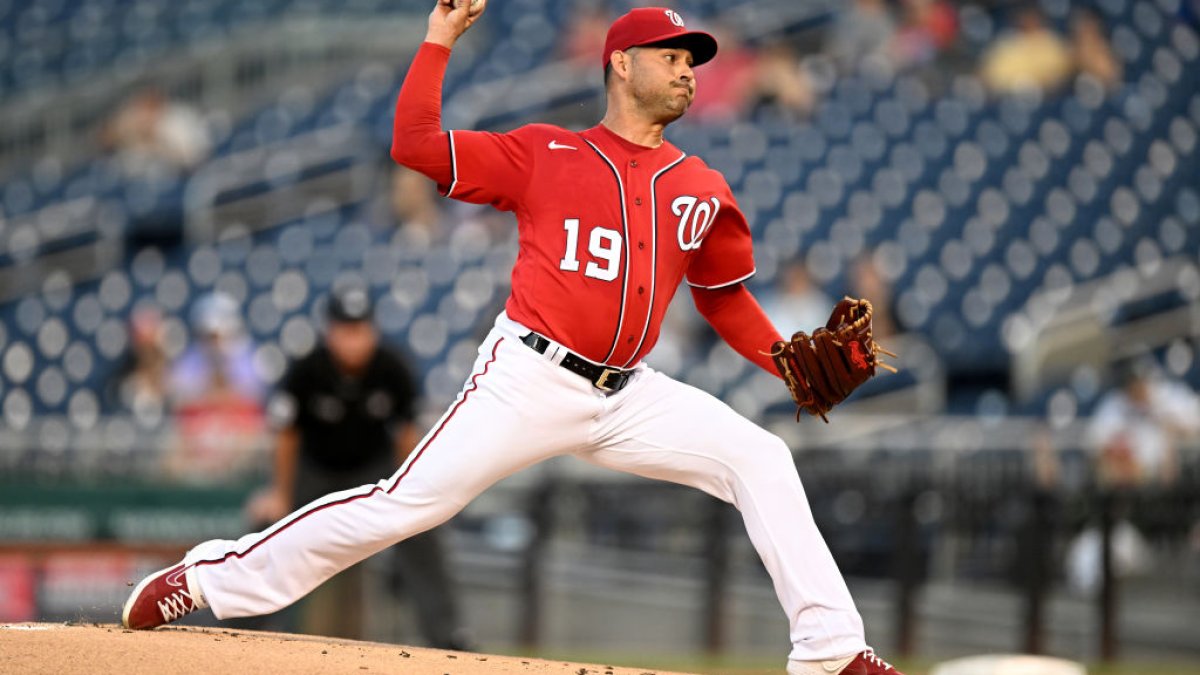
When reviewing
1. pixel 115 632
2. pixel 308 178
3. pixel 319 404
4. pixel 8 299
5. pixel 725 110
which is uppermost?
pixel 725 110

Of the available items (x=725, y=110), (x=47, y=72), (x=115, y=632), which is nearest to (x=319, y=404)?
(x=115, y=632)

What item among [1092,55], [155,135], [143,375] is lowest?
[143,375]

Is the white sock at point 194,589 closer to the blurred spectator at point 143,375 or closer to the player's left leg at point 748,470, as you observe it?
the player's left leg at point 748,470

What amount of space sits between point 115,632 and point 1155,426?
689 cm

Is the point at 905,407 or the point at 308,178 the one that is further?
the point at 308,178

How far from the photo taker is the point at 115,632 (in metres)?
3.79

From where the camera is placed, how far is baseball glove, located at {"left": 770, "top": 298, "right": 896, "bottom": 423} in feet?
12.3

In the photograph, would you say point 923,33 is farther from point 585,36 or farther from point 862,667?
point 862,667

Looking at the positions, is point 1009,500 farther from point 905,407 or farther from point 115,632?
point 115,632

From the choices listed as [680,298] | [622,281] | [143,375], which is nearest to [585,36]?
[680,298]

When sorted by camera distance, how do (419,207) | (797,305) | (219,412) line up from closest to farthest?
(219,412), (797,305), (419,207)

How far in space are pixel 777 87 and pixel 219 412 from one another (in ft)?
→ 19.3

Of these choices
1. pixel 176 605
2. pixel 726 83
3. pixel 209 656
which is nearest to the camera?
pixel 209 656

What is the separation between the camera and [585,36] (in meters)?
12.4
